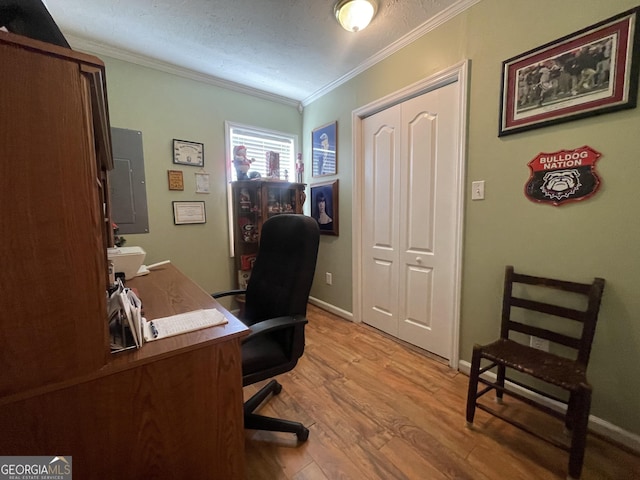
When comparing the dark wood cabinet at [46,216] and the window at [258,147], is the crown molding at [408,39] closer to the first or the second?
the window at [258,147]

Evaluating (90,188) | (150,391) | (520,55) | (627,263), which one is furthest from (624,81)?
(150,391)

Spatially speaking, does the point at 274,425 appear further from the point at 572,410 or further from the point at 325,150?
the point at 325,150

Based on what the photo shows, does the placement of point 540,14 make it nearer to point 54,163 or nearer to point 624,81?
point 624,81

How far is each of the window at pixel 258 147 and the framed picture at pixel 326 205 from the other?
433 millimetres

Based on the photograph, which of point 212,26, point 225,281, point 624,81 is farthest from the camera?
point 225,281

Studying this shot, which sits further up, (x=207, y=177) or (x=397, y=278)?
(x=207, y=177)

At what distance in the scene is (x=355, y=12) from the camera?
66.1 inches

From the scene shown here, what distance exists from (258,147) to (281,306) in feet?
7.47

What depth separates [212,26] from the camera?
1.90m

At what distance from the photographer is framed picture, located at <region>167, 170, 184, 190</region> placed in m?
2.49

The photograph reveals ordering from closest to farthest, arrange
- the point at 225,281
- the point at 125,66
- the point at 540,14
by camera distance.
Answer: the point at 540,14 < the point at 125,66 < the point at 225,281

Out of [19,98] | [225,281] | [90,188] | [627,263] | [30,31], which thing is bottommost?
[225,281]

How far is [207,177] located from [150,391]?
2276 mm

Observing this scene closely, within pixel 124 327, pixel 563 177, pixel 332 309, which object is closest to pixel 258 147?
pixel 332 309
